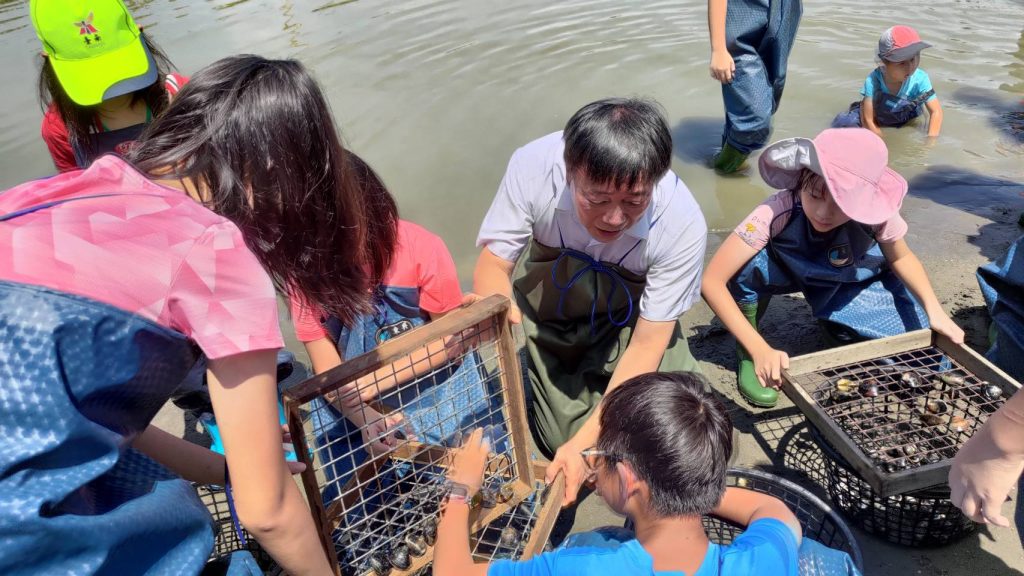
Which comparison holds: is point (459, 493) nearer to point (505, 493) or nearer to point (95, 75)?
point (505, 493)

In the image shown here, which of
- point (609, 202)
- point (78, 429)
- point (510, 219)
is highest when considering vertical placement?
point (78, 429)

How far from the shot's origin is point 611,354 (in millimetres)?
3143

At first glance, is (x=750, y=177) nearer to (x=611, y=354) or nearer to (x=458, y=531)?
(x=611, y=354)

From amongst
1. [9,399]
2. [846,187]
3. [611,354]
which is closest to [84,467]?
[9,399]

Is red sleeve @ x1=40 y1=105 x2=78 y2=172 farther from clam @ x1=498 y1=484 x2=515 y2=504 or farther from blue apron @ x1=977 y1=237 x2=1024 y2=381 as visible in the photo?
blue apron @ x1=977 y1=237 x2=1024 y2=381

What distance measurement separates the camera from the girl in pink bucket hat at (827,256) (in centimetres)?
286

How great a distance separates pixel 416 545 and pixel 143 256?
1326 millimetres

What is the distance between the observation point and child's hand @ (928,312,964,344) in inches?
112

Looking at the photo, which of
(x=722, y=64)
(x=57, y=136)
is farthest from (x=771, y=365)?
(x=57, y=136)

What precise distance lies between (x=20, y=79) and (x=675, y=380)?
8.82 m

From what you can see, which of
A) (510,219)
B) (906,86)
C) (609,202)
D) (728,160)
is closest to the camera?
(609,202)

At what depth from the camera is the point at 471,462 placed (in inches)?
84.8

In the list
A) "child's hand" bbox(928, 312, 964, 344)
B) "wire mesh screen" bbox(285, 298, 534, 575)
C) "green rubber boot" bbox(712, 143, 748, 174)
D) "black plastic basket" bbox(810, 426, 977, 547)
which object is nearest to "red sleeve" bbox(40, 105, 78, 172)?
"wire mesh screen" bbox(285, 298, 534, 575)

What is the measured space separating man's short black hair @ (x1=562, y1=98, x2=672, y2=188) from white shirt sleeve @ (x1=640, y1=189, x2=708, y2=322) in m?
0.42
